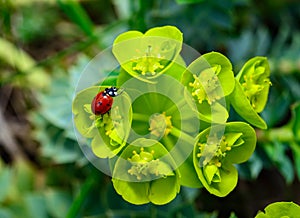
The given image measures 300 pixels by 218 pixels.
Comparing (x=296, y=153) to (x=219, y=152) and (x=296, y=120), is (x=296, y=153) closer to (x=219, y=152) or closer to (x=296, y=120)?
(x=296, y=120)

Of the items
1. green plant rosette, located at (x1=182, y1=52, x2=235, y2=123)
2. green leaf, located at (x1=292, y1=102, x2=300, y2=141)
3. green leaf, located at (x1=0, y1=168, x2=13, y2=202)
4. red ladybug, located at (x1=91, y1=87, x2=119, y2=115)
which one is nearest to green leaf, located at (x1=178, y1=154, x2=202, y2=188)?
green plant rosette, located at (x1=182, y1=52, x2=235, y2=123)

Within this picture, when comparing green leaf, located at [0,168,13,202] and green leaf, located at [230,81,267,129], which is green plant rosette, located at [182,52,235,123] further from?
green leaf, located at [0,168,13,202]

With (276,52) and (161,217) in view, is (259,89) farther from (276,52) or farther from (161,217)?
(276,52)

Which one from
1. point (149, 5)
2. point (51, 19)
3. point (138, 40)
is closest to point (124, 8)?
point (149, 5)

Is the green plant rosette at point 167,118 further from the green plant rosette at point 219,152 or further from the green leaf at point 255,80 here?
the green leaf at point 255,80

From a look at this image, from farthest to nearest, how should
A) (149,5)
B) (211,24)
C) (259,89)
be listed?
(211,24)
(149,5)
(259,89)

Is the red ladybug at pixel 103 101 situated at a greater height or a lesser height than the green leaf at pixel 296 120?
greater

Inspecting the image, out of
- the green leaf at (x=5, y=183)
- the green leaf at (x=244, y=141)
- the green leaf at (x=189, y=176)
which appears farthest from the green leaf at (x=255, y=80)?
the green leaf at (x=5, y=183)
